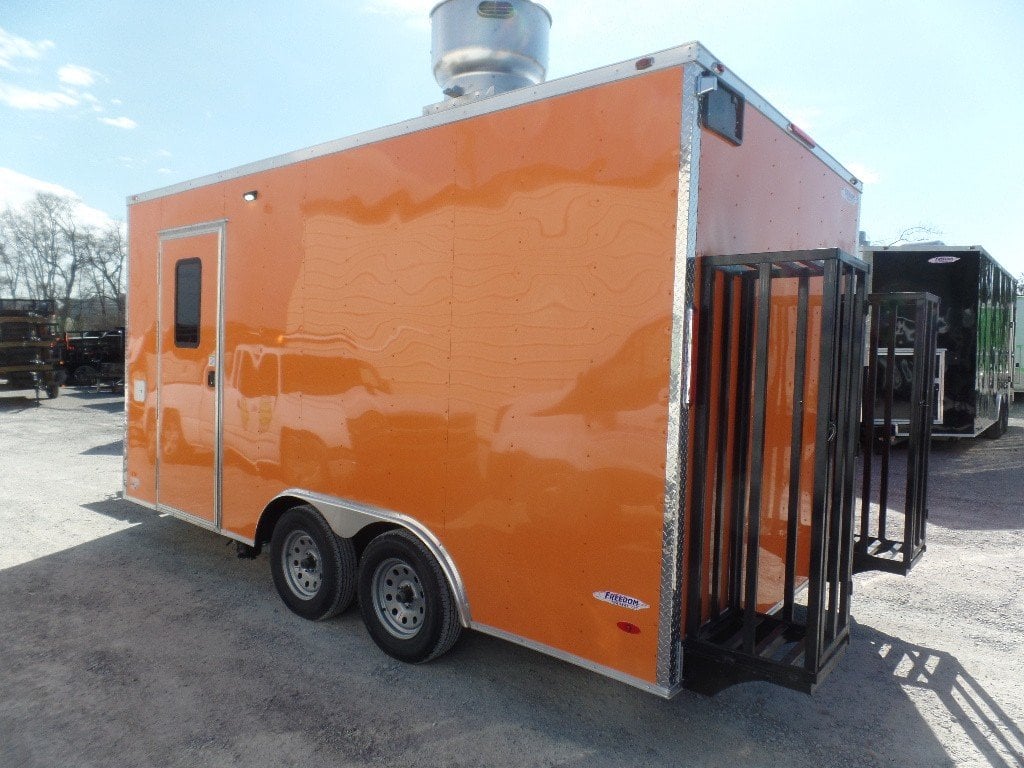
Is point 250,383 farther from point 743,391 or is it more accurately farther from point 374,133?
point 743,391

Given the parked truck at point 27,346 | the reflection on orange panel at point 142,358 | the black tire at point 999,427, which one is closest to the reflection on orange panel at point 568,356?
the reflection on orange panel at point 142,358

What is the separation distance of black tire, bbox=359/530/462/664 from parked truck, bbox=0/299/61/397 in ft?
54.4

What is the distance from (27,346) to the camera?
17.6m

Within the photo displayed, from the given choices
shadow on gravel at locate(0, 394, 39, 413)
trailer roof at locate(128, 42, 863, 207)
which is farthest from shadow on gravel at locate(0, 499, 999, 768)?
shadow on gravel at locate(0, 394, 39, 413)

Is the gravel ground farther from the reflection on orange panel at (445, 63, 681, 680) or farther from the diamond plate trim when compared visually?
the diamond plate trim

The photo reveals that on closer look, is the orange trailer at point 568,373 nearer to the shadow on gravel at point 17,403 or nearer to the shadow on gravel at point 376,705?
the shadow on gravel at point 376,705

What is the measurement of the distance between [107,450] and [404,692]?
345 inches

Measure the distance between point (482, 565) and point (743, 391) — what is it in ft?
4.64

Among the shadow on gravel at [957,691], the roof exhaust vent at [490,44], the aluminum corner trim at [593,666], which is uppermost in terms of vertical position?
the roof exhaust vent at [490,44]

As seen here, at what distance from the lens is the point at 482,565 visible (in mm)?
3414

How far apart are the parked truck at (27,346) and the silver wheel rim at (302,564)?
51.7 ft

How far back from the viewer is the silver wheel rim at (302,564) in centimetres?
435

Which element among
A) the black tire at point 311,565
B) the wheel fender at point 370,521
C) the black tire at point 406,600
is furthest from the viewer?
the black tire at point 311,565

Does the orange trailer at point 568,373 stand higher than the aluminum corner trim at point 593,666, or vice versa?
the orange trailer at point 568,373
